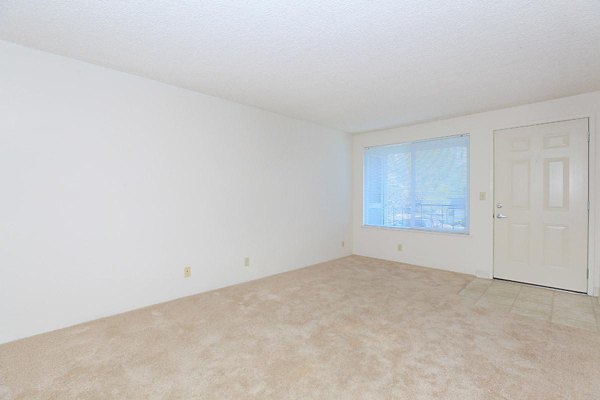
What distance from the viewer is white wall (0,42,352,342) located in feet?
7.62

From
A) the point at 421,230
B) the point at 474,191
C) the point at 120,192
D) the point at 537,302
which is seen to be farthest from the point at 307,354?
the point at 474,191

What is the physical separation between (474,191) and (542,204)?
0.77m

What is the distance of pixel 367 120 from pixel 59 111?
12.1 ft

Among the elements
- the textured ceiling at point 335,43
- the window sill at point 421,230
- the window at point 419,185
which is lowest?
the window sill at point 421,230

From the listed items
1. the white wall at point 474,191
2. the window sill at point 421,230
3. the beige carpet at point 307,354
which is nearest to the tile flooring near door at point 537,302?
the beige carpet at point 307,354

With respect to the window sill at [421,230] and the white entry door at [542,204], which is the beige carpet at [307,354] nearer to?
the white entry door at [542,204]

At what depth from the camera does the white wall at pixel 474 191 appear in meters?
3.34

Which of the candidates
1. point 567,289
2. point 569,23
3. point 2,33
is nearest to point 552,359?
point 567,289

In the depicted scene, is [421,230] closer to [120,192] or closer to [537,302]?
[537,302]

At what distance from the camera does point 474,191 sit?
4.20m

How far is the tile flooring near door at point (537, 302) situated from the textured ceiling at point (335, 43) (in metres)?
2.29

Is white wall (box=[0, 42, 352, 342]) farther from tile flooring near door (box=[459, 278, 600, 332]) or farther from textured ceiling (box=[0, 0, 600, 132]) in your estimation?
tile flooring near door (box=[459, 278, 600, 332])

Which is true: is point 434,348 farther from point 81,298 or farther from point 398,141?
point 398,141

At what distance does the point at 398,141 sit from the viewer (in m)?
4.96
